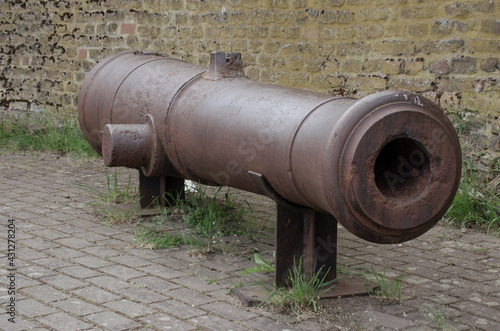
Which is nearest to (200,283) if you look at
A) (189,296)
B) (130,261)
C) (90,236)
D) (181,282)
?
(181,282)

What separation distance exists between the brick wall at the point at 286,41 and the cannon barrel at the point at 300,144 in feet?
6.58

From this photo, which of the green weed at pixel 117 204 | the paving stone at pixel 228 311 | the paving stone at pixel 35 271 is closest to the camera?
the paving stone at pixel 228 311

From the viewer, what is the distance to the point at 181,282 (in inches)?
154

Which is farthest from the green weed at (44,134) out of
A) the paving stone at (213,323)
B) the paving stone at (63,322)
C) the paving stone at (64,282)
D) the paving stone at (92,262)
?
the paving stone at (213,323)

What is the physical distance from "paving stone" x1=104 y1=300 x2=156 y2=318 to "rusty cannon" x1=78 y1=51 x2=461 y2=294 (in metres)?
0.73

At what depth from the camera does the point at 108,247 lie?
15.0ft

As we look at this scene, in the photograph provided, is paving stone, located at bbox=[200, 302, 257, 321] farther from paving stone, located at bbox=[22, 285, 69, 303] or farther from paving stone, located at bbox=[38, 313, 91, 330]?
paving stone, located at bbox=[22, 285, 69, 303]

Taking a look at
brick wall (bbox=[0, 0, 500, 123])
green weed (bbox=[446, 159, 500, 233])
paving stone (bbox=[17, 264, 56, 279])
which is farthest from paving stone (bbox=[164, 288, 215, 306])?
brick wall (bbox=[0, 0, 500, 123])

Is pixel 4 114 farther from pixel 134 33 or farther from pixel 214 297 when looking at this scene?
pixel 214 297

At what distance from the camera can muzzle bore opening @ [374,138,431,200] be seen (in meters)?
3.17

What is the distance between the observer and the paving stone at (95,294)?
360cm

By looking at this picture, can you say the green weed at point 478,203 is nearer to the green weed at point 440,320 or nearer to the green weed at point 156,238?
the green weed at point 440,320

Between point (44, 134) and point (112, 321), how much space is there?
19.6 ft

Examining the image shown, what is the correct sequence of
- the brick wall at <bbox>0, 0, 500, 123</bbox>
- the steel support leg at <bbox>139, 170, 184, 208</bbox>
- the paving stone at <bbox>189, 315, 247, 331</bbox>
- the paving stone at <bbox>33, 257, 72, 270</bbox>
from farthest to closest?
1. the brick wall at <bbox>0, 0, 500, 123</bbox>
2. the steel support leg at <bbox>139, 170, 184, 208</bbox>
3. the paving stone at <bbox>33, 257, 72, 270</bbox>
4. the paving stone at <bbox>189, 315, 247, 331</bbox>
